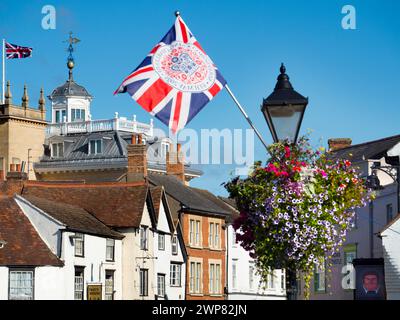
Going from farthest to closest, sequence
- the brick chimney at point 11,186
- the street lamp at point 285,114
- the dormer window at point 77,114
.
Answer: the dormer window at point 77,114
the brick chimney at point 11,186
the street lamp at point 285,114

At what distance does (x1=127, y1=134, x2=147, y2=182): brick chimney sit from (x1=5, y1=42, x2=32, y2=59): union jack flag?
31.9 meters

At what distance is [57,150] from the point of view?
129000 mm

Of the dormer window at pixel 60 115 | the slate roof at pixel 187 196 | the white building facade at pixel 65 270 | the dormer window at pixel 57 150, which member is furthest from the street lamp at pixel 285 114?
the dormer window at pixel 60 115

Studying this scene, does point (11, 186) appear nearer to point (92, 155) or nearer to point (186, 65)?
point (186, 65)

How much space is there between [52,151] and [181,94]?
106 metres

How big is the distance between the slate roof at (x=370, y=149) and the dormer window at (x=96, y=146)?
6810 cm

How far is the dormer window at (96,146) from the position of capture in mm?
125312

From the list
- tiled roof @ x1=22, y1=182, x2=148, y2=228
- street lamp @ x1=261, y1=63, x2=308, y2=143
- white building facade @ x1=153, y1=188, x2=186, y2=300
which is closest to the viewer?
street lamp @ x1=261, y1=63, x2=308, y2=143

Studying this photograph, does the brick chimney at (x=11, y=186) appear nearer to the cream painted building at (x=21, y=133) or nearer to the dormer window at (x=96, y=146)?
the cream painted building at (x=21, y=133)

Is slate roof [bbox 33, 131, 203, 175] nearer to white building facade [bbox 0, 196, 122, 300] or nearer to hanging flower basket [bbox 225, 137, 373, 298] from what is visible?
white building facade [bbox 0, 196, 122, 300]

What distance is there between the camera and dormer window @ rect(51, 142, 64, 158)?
127756 mm

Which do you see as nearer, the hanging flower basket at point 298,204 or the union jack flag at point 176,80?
the hanging flower basket at point 298,204

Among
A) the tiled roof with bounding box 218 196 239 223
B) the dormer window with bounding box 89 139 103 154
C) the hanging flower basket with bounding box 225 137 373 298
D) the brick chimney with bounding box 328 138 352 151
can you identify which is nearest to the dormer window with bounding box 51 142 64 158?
the dormer window with bounding box 89 139 103 154
